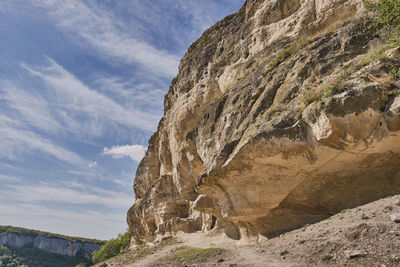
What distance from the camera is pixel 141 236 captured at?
95.5 ft

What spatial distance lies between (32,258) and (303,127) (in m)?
128

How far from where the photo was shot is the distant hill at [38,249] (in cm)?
10169

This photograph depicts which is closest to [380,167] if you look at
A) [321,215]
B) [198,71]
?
[321,215]

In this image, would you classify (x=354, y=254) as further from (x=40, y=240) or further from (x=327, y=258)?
(x=40, y=240)

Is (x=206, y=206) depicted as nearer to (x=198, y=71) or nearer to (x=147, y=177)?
(x=198, y=71)

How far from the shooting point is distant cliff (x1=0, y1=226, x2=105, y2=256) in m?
110

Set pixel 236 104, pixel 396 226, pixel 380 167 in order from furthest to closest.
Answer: pixel 236 104, pixel 380 167, pixel 396 226

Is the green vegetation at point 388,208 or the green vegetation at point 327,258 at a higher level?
the green vegetation at point 388,208

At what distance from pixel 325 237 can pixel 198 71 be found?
18636mm

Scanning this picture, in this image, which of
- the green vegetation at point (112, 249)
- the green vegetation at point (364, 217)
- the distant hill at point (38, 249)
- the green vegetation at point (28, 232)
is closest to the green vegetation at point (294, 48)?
the green vegetation at point (364, 217)

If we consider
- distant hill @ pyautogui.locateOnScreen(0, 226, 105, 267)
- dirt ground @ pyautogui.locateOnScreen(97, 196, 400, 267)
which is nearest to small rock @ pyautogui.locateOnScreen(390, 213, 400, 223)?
dirt ground @ pyautogui.locateOnScreen(97, 196, 400, 267)

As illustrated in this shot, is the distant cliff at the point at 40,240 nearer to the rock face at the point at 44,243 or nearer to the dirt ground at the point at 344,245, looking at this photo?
the rock face at the point at 44,243

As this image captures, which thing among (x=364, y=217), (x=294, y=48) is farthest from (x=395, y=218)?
(x=294, y=48)

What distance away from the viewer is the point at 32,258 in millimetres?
104812
